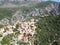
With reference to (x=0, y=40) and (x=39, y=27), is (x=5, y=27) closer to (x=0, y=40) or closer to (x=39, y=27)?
(x=0, y=40)

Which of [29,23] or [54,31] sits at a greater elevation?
[29,23]

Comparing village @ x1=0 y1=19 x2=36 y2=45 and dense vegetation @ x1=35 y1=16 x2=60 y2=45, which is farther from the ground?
village @ x1=0 y1=19 x2=36 y2=45

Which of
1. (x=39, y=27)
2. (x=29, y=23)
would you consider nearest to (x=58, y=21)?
(x=39, y=27)

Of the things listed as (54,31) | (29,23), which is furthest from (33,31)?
(54,31)

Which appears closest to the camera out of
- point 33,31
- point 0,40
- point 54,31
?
point 0,40

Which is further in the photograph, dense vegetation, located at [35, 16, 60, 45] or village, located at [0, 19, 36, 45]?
dense vegetation, located at [35, 16, 60, 45]

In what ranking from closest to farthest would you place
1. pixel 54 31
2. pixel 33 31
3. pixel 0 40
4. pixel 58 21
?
pixel 0 40
pixel 33 31
pixel 54 31
pixel 58 21

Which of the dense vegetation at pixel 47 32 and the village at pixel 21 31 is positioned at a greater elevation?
the village at pixel 21 31

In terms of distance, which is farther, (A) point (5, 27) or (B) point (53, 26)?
(B) point (53, 26)

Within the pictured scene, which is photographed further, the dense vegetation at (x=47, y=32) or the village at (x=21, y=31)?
the dense vegetation at (x=47, y=32)

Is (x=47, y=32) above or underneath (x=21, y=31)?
underneath

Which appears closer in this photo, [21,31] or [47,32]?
[21,31]
